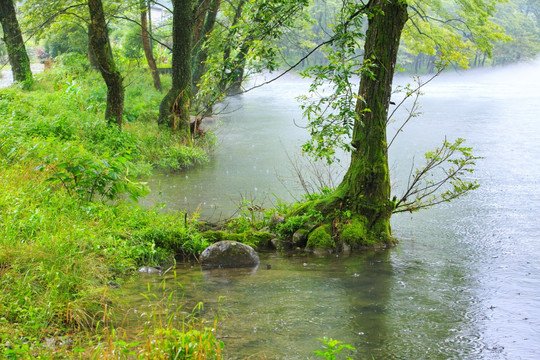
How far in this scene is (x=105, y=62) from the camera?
1109 cm

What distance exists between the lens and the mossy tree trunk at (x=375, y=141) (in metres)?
7.71

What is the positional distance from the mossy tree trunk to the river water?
2.21ft

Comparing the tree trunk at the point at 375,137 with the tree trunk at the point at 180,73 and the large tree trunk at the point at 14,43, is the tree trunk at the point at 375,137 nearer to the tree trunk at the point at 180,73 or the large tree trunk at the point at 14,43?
the tree trunk at the point at 180,73

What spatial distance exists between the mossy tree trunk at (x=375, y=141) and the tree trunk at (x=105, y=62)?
5.82 m

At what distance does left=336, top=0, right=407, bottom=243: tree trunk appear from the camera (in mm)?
7711

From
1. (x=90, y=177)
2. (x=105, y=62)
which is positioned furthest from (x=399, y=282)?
(x=105, y=62)

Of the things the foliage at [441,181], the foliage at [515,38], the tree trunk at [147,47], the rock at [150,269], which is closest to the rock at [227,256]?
the rock at [150,269]

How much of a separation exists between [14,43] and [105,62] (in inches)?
355

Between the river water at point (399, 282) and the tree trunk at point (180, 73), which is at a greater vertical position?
the tree trunk at point (180, 73)

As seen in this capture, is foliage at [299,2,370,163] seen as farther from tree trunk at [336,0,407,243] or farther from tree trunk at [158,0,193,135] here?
tree trunk at [158,0,193,135]

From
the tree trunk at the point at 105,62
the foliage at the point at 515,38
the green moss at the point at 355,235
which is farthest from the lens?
the foliage at the point at 515,38

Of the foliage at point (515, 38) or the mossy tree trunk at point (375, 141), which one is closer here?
the mossy tree trunk at point (375, 141)

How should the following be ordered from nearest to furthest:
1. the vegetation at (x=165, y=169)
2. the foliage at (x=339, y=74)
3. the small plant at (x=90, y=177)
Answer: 1. the vegetation at (x=165, y=169)
2. the foliage at (x=339, y=74)
3. the small plant at (x=90, y=177)

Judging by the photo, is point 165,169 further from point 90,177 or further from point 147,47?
point 147,47
